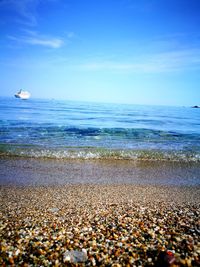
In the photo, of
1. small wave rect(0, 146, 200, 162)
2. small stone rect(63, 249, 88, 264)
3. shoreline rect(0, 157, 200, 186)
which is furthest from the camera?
small wave rect(0, 146, 200, 162)

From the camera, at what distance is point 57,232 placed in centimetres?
490

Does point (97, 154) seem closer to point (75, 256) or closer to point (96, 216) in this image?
point (96, 216)

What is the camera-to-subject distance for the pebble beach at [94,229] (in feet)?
12.6

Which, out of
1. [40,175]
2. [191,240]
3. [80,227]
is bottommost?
[40,175]

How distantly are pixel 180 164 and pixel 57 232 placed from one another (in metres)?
12.3

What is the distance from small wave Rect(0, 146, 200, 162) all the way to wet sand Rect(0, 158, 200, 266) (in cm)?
247

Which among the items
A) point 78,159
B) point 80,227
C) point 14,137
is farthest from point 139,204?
point 14,137

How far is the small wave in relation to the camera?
15217 mm

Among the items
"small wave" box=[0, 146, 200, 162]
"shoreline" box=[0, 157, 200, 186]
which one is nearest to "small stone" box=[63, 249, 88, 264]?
"shoreline" box=[0, 157, 200, 186]

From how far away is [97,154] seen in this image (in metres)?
16.0

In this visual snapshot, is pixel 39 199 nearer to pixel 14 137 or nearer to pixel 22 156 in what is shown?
pixel 22 156

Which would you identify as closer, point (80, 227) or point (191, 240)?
point (191, 240)

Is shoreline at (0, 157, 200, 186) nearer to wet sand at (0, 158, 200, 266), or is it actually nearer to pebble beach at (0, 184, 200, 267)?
wet sand at (0, 158, 200, 266)

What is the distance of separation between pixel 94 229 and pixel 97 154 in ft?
36.1
